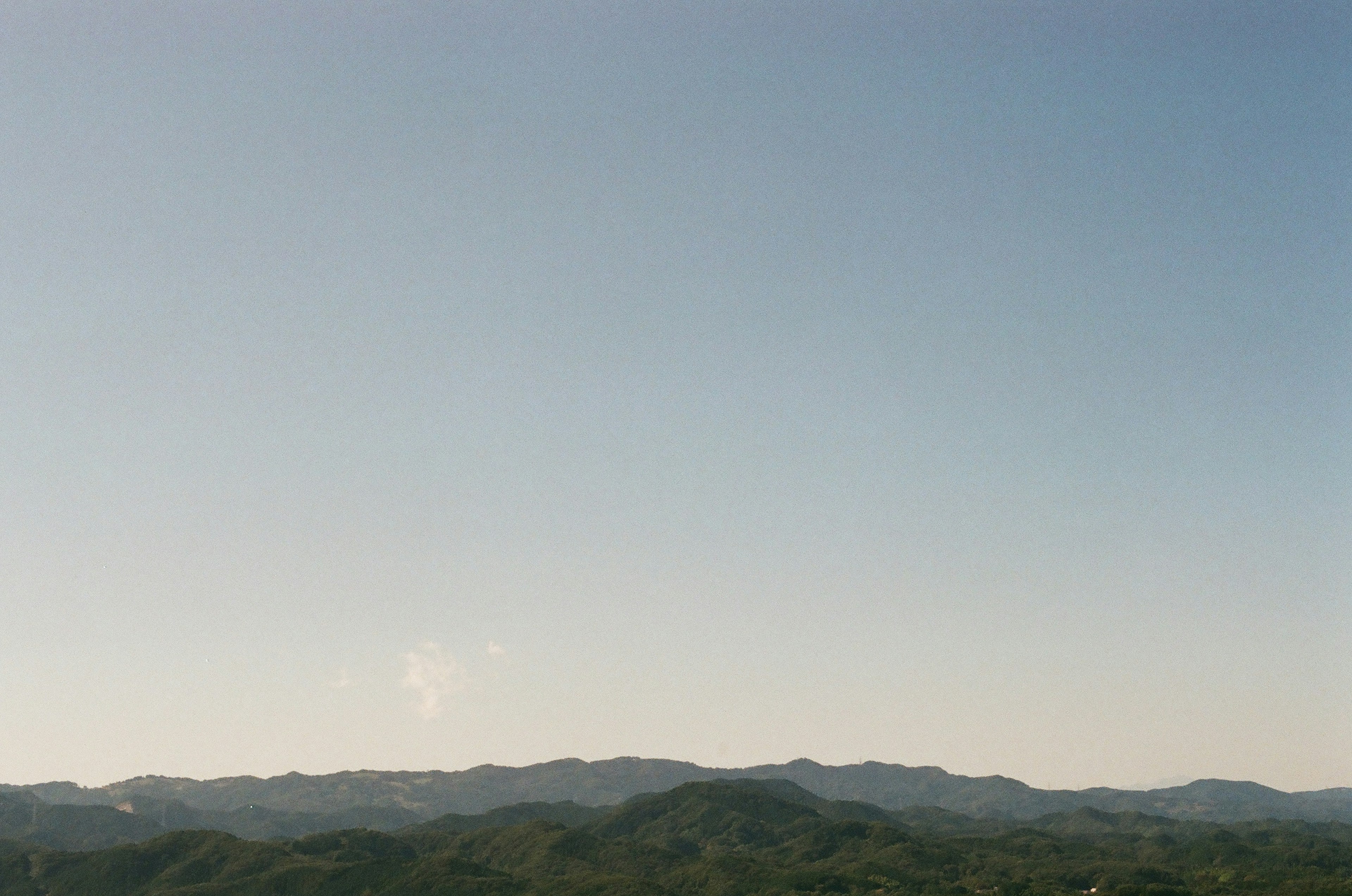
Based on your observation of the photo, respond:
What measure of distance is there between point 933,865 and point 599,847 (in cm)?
5771

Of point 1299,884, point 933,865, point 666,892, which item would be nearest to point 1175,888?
point 1299,884

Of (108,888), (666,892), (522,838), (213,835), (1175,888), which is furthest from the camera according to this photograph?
(522,838)

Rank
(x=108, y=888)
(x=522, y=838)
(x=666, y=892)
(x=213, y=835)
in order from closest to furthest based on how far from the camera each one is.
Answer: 1. (x=666, y=892)
2. (x=108, y=888)
3. (x=213, y=835)
4. (x=522, y=838)

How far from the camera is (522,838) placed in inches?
7475

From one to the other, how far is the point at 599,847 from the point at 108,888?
7662 cm

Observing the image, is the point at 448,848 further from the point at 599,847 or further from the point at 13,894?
the point at 13,894

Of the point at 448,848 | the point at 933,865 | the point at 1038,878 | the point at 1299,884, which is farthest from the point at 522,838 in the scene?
the point at 1299,884

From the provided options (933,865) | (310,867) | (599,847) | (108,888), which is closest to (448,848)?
(599,847)

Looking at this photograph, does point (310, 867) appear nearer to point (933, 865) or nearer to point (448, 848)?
point (448, 848)

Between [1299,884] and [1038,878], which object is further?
Answer: [1038,878]

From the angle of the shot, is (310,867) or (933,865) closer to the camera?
(310,867)

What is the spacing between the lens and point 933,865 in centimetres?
18312

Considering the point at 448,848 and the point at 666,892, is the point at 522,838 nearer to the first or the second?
the point at 448,848

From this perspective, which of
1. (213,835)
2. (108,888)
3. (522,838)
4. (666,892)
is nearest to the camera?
(666,892)
